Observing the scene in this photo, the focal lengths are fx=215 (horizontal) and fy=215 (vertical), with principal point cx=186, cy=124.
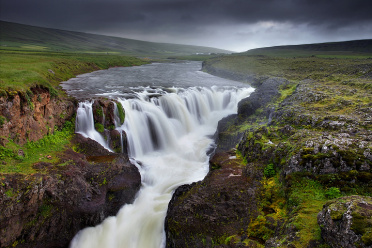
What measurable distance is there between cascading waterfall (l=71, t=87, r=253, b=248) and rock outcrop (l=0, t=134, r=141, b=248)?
31.8 inches

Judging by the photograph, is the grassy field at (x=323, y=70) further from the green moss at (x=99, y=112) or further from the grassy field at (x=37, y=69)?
the grassy field at (x=37, y=69)

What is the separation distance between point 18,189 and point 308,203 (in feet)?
42.9

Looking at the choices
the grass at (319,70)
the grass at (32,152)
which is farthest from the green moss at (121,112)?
the grass at (319,70)

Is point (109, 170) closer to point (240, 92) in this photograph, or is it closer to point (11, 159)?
point (11, 159)

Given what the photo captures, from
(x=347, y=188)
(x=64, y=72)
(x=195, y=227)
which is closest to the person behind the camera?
(x=347, y=188)

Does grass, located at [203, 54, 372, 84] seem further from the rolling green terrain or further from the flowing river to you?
the rolling green terrain

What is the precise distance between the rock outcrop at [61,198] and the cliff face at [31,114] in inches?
102

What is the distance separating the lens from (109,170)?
14.1m

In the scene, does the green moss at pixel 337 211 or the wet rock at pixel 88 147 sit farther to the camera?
the wet rock at pixel 88 147

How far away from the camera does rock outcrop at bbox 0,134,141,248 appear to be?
32.4ft

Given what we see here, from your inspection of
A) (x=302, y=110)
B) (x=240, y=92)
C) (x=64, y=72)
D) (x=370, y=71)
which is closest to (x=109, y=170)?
(x=302, y=110)

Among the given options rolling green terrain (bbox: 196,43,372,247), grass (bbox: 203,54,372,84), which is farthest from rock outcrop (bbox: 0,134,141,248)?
grass (bbox: 203,54,372,84)

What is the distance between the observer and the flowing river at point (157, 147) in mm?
12016

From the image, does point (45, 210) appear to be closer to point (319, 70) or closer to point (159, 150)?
point (159, 150)
